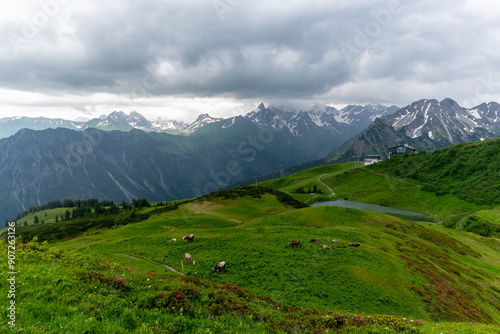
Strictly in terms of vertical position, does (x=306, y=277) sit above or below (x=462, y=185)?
above

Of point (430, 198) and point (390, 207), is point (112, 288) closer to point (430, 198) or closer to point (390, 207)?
point (390, 207)

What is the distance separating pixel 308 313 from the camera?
55.0ft

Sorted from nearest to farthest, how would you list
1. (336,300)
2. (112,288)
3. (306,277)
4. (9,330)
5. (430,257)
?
(9,330), (112,288), (336,300), (306,277), (430,257)

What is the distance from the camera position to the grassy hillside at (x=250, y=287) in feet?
36.6

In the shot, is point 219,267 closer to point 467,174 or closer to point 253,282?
point 253,282

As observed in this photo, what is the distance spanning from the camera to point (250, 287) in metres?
24.7

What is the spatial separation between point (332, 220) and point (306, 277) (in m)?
41.3

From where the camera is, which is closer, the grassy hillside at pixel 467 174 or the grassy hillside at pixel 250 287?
the grassy hillside at pixel 250 287

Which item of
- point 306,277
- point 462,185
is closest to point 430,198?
point 462,185

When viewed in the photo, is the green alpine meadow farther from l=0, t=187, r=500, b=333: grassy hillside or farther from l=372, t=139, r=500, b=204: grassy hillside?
l=372, t=139, r=500, b=204: grassy hillside

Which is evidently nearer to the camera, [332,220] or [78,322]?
[78,322]

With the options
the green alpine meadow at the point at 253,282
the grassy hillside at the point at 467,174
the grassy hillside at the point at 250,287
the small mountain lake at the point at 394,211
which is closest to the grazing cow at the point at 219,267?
the green alpine meadow at the point at 253,282

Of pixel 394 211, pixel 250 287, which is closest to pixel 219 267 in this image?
pixel 250 287

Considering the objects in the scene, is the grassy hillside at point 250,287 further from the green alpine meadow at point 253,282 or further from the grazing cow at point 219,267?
the grazing cow at point 219,267
